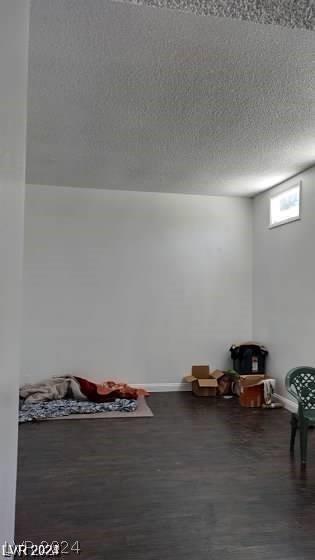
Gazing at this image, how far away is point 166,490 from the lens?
8.16 feet

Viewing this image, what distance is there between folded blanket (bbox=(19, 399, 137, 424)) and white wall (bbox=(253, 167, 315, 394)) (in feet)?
6.24

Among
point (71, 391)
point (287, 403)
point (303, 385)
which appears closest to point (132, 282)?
point (71, 391)

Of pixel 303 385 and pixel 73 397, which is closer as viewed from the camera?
pixel 303 385

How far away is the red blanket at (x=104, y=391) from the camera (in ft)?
14.8

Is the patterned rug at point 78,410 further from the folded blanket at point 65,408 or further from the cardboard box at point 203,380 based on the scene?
the cardboard box at point 203,380

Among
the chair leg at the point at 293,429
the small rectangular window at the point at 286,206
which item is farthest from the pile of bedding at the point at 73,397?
the small rectangular window at the point at 286,206

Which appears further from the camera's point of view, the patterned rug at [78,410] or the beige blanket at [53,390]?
the beige blanket at [53,390]

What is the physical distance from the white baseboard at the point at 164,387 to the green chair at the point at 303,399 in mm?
2161

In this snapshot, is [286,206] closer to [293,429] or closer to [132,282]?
[132,282]

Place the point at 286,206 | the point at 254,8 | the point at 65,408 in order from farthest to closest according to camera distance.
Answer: the point at 286,206, the point at 65,408, the point at 254,8

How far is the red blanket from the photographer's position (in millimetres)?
4520

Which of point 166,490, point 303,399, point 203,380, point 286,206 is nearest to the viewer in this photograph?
point 166,490

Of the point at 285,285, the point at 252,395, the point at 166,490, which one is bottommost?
the point at 166,490

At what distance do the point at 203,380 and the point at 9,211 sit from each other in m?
4.14
